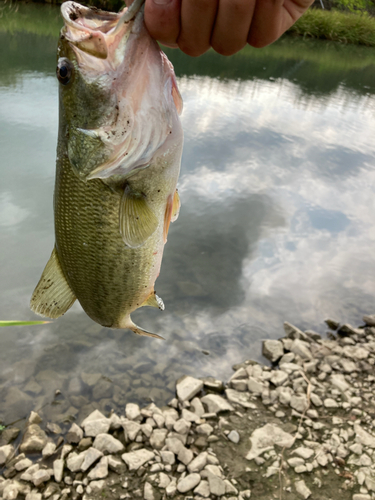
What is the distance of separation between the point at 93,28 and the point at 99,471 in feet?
9.23

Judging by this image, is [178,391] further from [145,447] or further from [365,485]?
[365,485]

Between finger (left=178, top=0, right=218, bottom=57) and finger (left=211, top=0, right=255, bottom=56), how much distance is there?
0.02 metres

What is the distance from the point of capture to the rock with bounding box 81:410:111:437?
10.3 feet

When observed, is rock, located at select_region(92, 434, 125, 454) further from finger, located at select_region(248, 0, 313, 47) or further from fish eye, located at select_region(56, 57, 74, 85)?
finger, located at select_region(248, 0, 313, 47)

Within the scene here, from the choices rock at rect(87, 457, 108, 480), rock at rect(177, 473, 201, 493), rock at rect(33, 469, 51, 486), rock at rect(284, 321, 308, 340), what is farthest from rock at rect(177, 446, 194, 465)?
rock at rect(284, 321, 308, 340)

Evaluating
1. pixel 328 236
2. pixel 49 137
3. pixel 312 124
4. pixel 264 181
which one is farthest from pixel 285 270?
pixel 312 124

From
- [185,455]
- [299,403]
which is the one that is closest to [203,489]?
[185,455]

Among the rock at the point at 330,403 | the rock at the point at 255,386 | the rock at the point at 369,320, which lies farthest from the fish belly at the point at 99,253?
the rock at the point at 369,320

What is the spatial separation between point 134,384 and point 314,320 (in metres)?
2.57

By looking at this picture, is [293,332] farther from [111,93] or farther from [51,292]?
[111,93]

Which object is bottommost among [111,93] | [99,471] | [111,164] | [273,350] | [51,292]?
[273,350]

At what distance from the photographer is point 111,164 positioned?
1.34 meters

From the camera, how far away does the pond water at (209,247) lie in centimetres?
386

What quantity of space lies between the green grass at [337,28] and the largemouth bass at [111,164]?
32.8m
